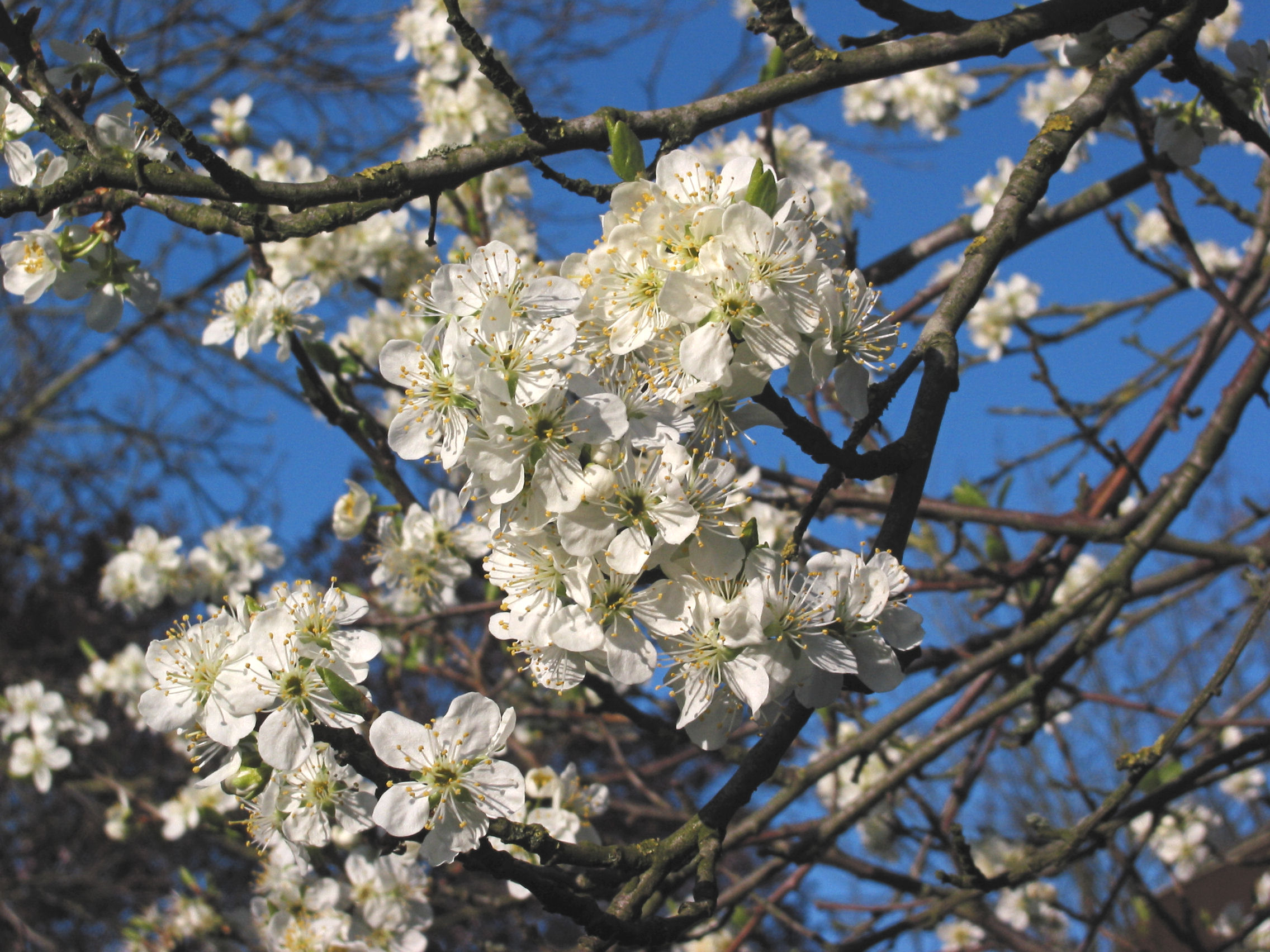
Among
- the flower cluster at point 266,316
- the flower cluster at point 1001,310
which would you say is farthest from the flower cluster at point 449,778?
the flower cluster at point 1001,310

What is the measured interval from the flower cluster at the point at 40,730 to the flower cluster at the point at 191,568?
2.13 feet

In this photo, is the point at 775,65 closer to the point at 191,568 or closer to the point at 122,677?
the point at 191,568

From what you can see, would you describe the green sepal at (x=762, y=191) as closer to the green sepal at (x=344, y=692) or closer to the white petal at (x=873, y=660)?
the white petal at (x=873, y=660)

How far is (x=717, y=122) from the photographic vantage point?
5.57ft

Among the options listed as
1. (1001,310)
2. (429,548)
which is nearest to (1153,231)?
(1001,310)

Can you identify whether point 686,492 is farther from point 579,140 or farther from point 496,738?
point 579,140

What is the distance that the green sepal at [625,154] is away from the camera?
145 cm

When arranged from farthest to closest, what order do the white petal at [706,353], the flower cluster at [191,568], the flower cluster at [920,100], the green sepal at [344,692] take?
1. the flower cluster at [920,100]
2. the flower cluster at [191,568]
3. the green sepal at [344,692]
4. the white petal at [706,353]

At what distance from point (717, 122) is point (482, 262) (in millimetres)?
544

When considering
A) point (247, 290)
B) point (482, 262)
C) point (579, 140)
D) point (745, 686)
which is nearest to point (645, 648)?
point (745, 686)

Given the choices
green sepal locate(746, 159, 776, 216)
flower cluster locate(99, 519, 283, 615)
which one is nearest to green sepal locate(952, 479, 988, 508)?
green sepal locate(746, 159, 776, 216)

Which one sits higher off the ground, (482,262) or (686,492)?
(482,262)

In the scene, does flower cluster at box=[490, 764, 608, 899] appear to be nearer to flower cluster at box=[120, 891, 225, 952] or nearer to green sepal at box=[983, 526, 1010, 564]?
green sepal at box=[983, 526, 1010, 564]

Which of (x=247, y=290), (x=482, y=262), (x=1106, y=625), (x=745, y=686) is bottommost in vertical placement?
(x=745, y=686)
